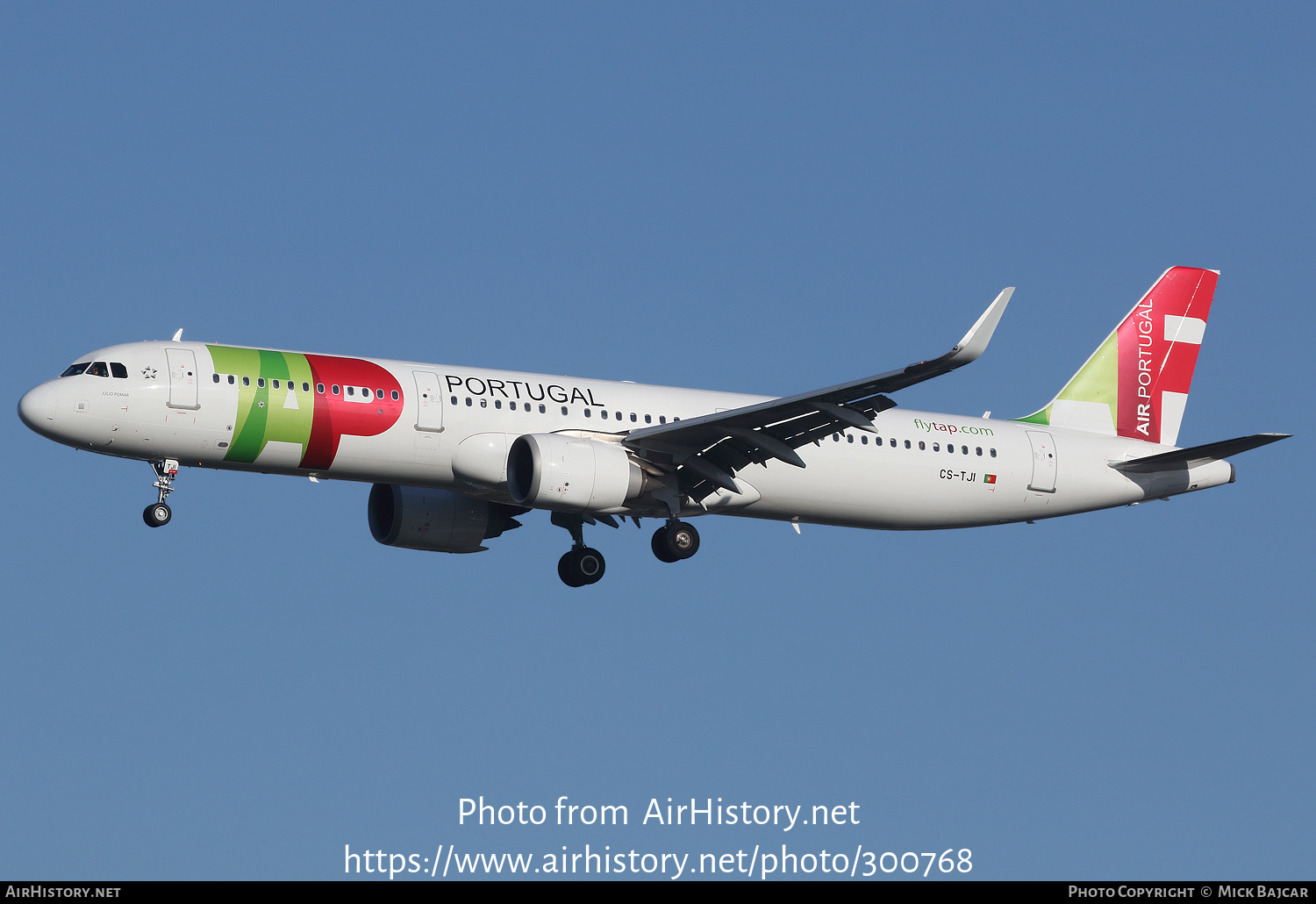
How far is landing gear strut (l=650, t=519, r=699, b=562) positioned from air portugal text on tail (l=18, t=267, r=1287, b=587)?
0.06 metres

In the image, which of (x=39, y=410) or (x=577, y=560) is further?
(x=577, y=560)

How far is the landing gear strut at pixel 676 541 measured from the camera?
1564 inches

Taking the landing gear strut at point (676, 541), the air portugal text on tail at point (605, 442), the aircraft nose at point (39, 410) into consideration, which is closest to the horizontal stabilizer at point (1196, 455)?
the air portugal text on tail at point (605, 442)

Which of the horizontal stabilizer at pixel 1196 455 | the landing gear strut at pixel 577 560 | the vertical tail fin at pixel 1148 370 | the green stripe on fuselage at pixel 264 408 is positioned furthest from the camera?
the vertical tail fin at pixel 1148 370

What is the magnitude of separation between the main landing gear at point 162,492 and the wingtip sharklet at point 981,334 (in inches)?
651

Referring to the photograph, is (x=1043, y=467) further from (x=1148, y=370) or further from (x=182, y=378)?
(x=182, y=378)

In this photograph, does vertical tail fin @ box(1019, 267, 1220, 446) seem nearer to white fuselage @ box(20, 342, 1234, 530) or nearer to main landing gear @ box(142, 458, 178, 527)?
white fuselage @ box(20, 342, 1234, 530)

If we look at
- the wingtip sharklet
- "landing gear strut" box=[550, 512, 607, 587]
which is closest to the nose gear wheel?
"landing gear strut" box=[550, 512, 607, 587]

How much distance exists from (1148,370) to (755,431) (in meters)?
14.2

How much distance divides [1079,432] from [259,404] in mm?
21261

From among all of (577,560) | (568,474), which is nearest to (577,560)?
(577,560)

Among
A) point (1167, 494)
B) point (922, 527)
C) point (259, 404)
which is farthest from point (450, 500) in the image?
point (1167, 494)

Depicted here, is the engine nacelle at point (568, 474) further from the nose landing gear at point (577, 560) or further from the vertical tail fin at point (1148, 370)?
the vertical tail fin at point (1148, 370)

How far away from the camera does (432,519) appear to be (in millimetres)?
42219
